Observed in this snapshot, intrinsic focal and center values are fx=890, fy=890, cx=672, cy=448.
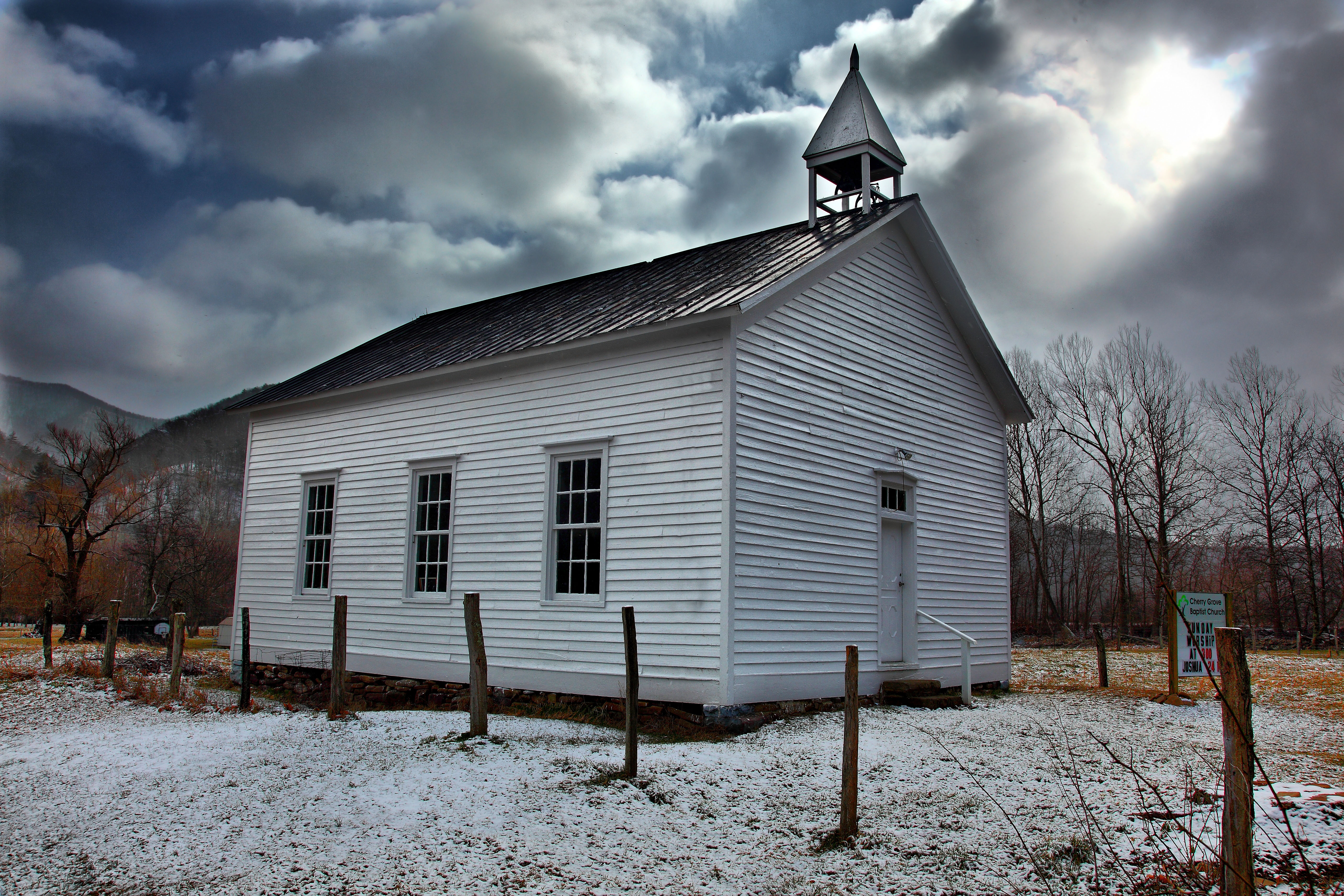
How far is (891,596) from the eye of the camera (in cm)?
1181

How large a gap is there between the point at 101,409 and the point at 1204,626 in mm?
43295

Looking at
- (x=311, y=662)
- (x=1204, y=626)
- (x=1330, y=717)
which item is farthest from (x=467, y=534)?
(x=1330, y=717)

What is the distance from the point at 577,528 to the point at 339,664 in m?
3.05

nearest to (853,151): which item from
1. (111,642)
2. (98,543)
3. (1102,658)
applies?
(1102,658)

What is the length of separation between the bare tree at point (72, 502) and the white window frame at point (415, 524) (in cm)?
2008

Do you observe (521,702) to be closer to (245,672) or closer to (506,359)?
(245,672)

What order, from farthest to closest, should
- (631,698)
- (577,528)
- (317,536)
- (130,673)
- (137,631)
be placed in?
(137,631), (130,673), (317,536), (577,528), (631,698)

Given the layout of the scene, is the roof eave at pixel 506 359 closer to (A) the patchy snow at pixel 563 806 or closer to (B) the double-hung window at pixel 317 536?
(B) the double-hung window at pixel 317 536

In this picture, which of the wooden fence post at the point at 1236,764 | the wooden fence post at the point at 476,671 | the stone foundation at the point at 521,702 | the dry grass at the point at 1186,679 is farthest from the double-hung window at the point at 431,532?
the wooden fence post at the point at 1236,764

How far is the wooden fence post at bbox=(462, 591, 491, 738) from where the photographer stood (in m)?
8.37

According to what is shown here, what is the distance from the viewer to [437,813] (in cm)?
616

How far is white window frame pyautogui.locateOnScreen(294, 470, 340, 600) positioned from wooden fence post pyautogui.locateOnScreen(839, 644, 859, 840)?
33.8ft

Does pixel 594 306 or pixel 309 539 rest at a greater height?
pixel 594 306

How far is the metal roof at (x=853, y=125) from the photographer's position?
45.3 feet
